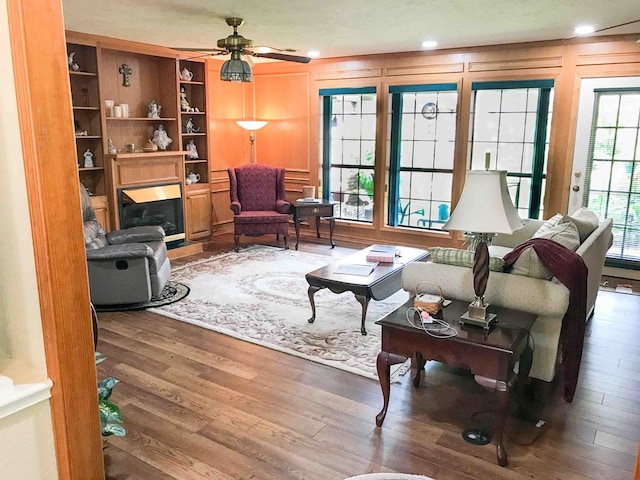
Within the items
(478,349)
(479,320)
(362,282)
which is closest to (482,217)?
(479,320)

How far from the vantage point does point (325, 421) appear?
290 cm

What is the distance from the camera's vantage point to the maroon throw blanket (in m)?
2.91

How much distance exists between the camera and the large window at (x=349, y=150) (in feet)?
23.7

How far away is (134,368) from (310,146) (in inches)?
187

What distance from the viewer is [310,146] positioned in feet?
24.9

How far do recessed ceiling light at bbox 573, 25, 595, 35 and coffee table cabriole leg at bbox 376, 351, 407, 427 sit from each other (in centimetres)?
399

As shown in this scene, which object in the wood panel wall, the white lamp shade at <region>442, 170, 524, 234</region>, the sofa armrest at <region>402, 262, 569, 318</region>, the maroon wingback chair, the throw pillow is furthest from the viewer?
the maroon wingback chair

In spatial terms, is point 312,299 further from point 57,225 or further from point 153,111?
point 153,111

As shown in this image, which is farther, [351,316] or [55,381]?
[351,316]

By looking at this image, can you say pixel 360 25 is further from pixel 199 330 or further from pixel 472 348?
pixel 472 348

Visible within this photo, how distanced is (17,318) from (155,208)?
17.3 feet

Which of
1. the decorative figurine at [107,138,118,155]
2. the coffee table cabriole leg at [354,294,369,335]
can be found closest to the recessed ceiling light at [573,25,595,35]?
the coffee table cabriole leg at [354,294,369,335]

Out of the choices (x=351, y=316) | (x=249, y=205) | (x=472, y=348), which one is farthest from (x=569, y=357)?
(x=249, y=205)

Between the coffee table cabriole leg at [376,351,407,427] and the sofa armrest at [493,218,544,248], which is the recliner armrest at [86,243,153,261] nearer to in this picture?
the coffee table cabriole leg at [376,351,407,427]
